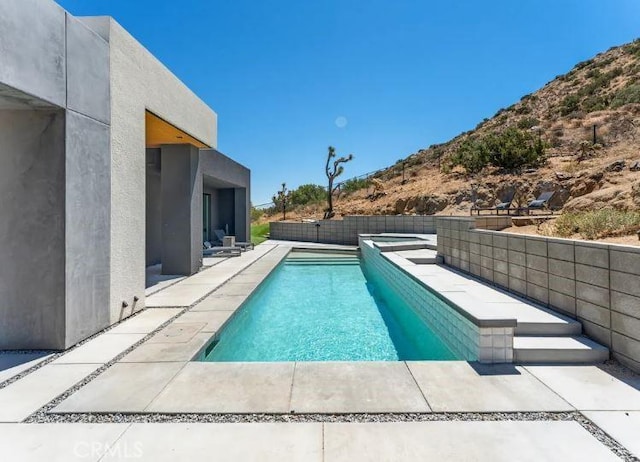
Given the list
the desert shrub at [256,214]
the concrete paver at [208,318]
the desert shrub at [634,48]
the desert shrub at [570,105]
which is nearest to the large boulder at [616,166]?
the concrete paver at [208,318]

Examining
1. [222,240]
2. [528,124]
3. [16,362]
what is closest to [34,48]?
[16,362]

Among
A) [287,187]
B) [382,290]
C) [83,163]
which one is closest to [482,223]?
[382,290]

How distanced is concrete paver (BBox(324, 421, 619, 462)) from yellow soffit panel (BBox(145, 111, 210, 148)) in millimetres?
5818

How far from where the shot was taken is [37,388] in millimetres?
2912

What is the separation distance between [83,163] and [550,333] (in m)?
5.89

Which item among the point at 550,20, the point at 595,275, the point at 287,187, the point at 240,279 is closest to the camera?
the point at 595,275

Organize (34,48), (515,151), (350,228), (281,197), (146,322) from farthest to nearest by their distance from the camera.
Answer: (281,197), (515,151), (350,228), (146,322), (34,48)

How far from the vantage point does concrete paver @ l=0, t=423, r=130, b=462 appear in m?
2.08

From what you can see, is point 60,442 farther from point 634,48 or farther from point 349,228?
point 634,48

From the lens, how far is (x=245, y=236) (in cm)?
1602

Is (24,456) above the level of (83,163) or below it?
below

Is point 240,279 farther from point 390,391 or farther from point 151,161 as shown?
point 390,391

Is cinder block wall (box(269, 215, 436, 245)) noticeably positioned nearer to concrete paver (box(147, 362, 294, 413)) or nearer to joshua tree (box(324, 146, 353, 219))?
joshua tree (box(324, 146, 353, 219))

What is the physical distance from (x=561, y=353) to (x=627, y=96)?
27.8m
